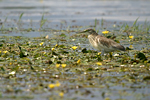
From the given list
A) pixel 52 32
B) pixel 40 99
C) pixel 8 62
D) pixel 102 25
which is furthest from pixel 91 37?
pixel 102 25

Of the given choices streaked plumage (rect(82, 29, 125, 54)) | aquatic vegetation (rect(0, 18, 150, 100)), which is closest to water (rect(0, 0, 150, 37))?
streaked plumage (rect(82, 29, 125, 54))

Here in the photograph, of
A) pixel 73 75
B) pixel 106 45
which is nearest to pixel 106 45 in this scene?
pixel 106 45

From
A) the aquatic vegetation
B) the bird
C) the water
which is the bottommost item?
the aquatic vegetation

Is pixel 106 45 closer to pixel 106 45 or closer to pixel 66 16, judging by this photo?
pixel 106 45

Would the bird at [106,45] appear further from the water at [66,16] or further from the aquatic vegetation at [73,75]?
the water at [66,16]

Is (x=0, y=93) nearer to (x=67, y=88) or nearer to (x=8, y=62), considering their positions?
(x=67, y=88)

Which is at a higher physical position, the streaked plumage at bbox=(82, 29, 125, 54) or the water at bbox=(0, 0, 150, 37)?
the water at bbox=(0, 0, 150, 37)

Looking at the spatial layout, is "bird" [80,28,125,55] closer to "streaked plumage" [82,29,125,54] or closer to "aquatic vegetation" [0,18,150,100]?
"streaked plumage" [82,29,125,54]

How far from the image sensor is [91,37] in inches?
332

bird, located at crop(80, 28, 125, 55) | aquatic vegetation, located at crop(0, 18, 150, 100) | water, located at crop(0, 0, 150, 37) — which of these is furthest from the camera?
water, located at crop(0, 0, 150, 37)

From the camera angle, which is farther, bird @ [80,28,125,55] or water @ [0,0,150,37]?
water @ [0,0,150,37]

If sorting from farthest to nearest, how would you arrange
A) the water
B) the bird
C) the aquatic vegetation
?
the water → the bird → the aquatic vegetation

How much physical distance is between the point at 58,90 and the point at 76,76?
0.95 meters

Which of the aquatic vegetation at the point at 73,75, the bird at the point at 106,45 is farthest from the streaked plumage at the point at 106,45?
the aquatic vegetation at the point at 73,75
